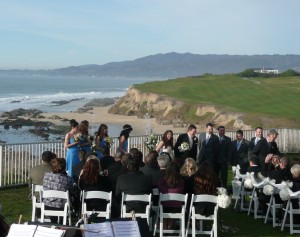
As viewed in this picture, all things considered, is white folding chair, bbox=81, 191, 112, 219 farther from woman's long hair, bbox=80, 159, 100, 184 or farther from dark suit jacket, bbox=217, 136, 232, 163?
dark suit jacket, bbox=217, 136, 232, 163

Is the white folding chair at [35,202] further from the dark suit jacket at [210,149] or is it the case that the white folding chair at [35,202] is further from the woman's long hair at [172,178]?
the dark suit jacket at [210,149]

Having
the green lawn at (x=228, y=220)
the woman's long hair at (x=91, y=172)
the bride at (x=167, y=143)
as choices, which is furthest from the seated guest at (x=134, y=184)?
the bride at (x=167, y=143)

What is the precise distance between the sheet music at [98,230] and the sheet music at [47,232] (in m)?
0.26

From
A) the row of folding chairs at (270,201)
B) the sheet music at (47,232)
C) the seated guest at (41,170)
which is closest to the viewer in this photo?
the sheet music at (47,232)

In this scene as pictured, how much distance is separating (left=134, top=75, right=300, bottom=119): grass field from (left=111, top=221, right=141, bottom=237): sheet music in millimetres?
29578

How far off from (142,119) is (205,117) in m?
10.7

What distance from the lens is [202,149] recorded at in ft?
45.6

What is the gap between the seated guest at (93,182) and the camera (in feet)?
31.0

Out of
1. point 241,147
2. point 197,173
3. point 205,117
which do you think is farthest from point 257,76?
point 197,173

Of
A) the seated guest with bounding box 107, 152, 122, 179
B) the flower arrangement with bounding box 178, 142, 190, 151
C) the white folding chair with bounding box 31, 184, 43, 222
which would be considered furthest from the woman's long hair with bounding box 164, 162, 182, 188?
the flower arrangement with bounding box 178, 142, 190, 151

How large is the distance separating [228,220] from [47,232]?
6.57 meters

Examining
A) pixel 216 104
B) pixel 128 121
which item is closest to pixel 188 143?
pixel 216 104

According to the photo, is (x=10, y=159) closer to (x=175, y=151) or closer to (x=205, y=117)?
(x=175, y=151)

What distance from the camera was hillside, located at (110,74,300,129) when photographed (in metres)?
36.5
